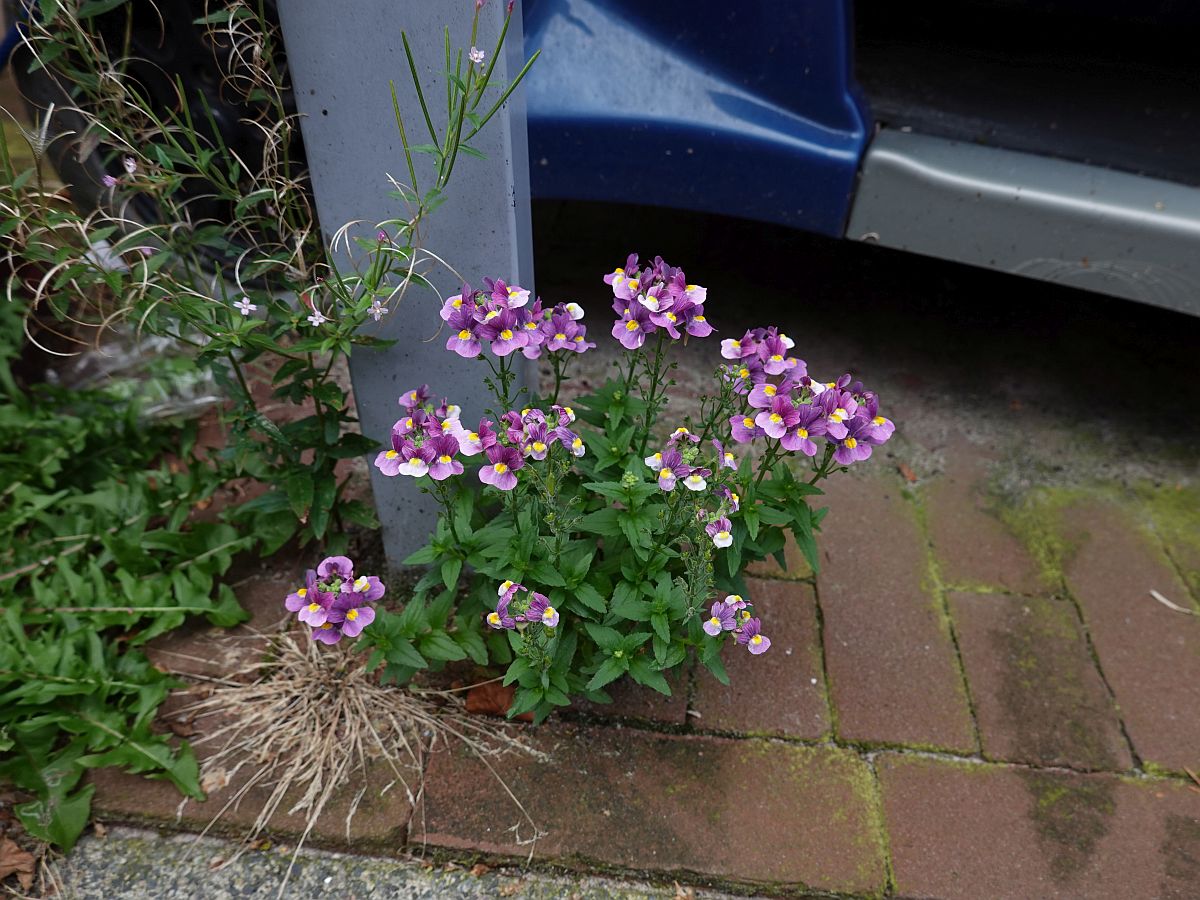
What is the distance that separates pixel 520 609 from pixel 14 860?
1.00 m

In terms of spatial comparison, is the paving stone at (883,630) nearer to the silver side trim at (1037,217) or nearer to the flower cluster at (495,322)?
the silver side trim at (1037,217)

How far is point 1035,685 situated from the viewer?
1.93m

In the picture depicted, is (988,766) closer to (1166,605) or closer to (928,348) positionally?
(1166,605)

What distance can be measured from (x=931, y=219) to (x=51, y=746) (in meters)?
2.17

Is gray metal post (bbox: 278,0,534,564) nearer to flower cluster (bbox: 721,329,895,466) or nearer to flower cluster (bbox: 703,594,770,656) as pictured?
flower cluster (bbox: 721,329,895,466)

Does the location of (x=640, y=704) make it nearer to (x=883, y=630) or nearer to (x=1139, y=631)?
(x=883, y=630)

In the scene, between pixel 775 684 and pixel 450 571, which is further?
pixel 775 684

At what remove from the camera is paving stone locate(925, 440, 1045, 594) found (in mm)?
2168

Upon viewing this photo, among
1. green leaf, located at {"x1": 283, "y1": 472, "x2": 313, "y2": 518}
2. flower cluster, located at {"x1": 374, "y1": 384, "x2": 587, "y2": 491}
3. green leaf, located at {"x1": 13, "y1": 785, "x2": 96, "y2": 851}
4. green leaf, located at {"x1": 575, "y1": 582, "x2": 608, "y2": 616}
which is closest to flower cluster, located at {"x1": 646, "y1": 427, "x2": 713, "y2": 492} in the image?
flower cluster, located at {"x1": 374, "y1": 384, "x2": 587, "y2": 491}

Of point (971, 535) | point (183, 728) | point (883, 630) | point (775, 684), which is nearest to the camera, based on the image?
point (183, 728)

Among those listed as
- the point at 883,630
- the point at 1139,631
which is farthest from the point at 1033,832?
the point at 1139,631

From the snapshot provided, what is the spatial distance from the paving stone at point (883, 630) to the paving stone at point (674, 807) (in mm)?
157

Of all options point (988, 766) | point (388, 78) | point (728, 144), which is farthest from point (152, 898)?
point (728, 144)

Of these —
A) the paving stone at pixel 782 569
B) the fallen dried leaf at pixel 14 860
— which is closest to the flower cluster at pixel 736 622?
the paving stone at pixel 782 569
